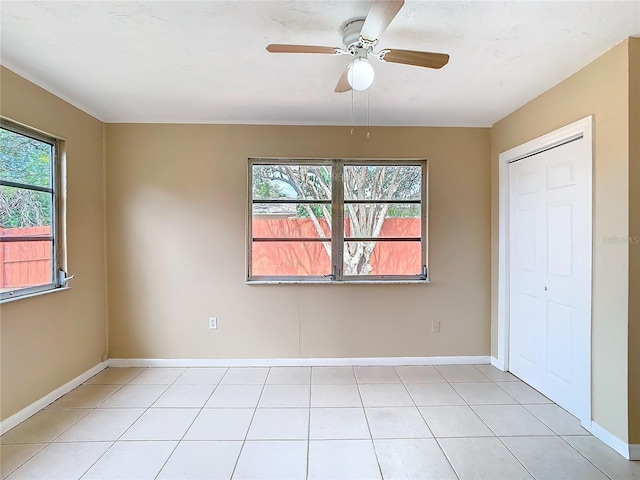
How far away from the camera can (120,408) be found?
2457mm

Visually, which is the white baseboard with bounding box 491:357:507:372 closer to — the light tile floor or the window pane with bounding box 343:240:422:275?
the light tile floor

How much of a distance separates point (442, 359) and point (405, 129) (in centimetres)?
235

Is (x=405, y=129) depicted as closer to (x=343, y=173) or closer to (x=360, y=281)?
(x=343, y=173)

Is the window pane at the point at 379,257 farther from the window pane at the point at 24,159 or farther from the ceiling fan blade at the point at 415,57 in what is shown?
the window pane at the point at 24,159

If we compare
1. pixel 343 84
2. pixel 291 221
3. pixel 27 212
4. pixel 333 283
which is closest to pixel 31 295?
pixel 27 212

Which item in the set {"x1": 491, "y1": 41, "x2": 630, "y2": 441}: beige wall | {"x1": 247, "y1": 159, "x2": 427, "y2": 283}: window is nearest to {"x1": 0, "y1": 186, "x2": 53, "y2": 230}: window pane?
{"x1": 247, "y1": 159, "x2": 427, "y2": 283}: window

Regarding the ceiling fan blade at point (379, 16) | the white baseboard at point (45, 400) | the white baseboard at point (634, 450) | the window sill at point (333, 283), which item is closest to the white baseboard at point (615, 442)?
the white baseboard at point (634, 450)

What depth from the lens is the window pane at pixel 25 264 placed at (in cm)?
221

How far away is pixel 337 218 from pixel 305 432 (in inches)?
74.7

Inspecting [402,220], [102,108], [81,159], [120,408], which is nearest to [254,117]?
[102,108]

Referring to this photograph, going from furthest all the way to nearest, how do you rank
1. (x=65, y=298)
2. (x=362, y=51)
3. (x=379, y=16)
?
(x=65, y=298) < (x=362, y=51) < (x=379, y=16)

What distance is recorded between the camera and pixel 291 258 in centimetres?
331

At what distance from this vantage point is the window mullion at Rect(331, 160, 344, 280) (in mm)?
3285

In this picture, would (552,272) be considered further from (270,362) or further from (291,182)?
(270,362)
